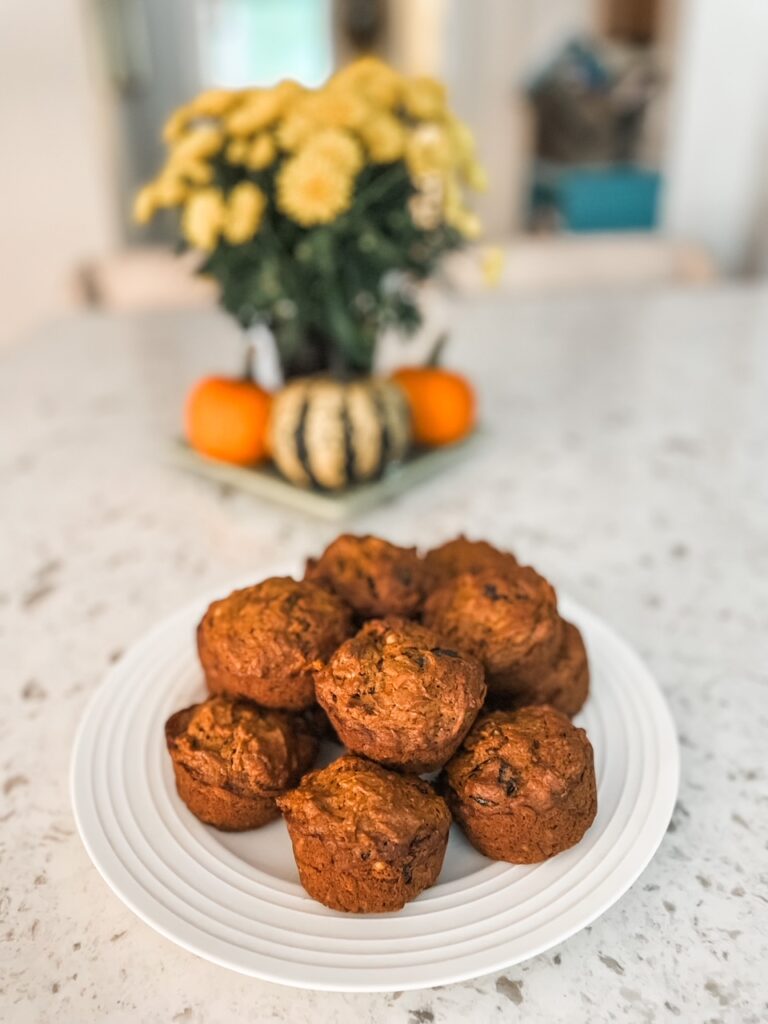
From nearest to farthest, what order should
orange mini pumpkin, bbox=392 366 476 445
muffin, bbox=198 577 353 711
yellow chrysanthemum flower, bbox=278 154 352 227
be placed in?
muffin, bbox=198 577 353 711 → yellow chrysanthemum flower, bbox=278 154 352 227 → orange mini pumpkin, bbox=392 366 476 445

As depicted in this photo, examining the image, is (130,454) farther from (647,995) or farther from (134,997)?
(647,995)

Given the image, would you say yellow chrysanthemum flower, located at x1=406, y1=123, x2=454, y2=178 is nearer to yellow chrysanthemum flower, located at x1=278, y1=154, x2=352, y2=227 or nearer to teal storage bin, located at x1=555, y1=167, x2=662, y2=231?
yellow chrysanthemum flower, located at x1=278, y1=154, x2=352, y2=227

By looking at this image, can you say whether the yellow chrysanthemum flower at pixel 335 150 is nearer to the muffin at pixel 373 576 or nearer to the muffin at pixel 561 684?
the muffin at pixel 373 576

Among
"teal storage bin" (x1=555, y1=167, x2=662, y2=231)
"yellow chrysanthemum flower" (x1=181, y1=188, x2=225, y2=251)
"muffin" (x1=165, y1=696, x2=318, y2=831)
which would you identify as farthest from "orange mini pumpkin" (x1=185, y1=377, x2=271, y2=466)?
"teal storage bin" (x1=555, y1=167, x2=662, y2=231)

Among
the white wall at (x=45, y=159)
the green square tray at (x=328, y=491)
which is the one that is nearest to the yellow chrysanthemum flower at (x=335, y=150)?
the green square tray at (x=328, y=491)

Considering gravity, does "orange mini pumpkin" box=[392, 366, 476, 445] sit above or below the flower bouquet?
below

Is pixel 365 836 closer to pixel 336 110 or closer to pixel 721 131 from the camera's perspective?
pixel 336 110
